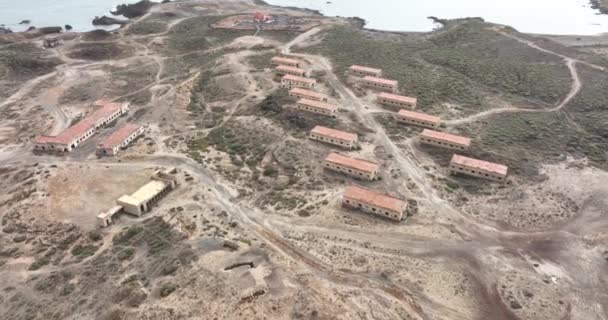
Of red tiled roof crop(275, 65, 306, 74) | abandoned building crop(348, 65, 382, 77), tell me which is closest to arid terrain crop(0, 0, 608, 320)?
red tiled roof crop(275, 65, 306, 74)

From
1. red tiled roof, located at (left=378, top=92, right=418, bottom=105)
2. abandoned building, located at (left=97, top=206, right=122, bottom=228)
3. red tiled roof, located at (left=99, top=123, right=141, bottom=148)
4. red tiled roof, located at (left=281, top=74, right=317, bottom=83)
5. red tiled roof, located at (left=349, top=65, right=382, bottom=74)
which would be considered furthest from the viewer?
red tiled roof, located at (left=349, top=65, right=382, bottom=74)

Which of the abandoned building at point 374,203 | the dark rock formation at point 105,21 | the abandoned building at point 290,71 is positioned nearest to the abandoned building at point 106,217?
the abandoned building at point 374,203

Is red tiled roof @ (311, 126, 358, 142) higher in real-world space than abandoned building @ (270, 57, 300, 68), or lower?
lower

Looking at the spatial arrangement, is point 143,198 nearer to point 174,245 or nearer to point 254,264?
point 174,245

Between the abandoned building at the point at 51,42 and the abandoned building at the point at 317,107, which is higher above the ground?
the abandoned building at the point at 317,107

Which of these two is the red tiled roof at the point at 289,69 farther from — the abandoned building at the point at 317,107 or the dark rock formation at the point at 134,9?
the dark rock formation at the point at 134,9

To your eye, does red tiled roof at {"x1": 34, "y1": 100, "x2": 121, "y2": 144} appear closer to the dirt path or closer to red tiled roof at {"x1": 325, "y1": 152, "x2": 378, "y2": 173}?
red tiled roof at {"x1": 325, "y1": 152, "x2": 378, "y2": 173}
